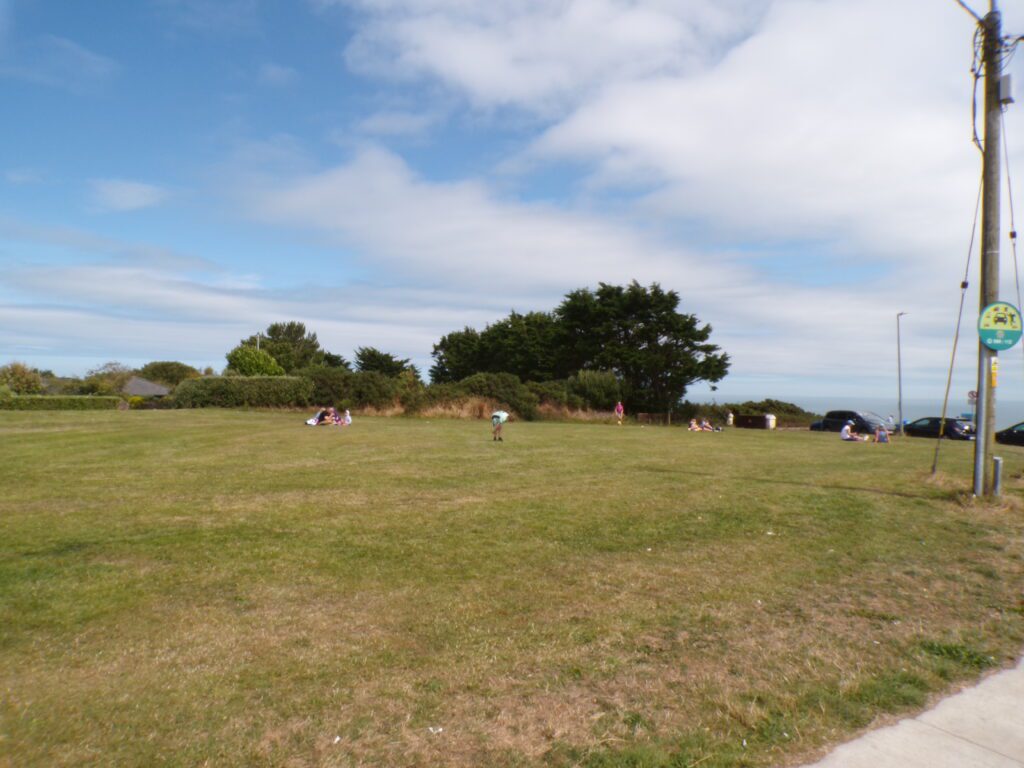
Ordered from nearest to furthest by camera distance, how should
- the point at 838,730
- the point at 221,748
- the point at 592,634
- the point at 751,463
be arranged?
the point at 221,748 < the point at 838,730 < the point at 592,634 < the point at 751,463

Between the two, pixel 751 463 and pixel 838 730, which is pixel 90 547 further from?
pixel 751 463

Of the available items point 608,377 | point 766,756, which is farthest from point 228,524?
point 608,377

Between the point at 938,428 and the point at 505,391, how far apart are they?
24.0m

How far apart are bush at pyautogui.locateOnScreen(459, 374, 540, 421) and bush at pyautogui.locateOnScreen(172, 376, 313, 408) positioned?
29.2ft

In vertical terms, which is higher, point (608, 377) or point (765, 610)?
point (608, 377)

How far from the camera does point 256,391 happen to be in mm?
37750

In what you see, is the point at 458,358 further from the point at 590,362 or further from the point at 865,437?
the point at 865,437

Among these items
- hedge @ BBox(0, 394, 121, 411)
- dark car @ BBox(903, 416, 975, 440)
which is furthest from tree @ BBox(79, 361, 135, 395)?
dark car @ BBox(903, 416, 975, 440)

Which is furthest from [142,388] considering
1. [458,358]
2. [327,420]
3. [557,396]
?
[327,420]

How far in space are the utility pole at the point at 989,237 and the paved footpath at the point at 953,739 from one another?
768cm

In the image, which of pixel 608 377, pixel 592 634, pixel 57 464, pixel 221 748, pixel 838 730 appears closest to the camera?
pixel 221 748

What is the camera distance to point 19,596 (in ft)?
18.3

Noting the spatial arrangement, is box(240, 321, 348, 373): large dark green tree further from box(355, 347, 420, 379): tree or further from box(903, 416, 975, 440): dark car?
box(903, 416, 975, 440): dark car

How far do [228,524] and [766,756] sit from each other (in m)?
6.92
